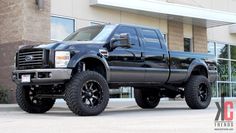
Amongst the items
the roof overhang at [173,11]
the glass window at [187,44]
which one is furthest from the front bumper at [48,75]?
the glass window at [187,44]

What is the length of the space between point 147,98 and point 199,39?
1189cm

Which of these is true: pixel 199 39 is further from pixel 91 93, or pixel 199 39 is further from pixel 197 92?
pixel 91 93

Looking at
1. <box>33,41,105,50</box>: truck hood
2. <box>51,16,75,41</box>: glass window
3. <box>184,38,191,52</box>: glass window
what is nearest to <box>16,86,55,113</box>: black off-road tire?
<box>33,41,105,50</box>: truck hood


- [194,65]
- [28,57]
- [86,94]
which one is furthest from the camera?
[194,65]

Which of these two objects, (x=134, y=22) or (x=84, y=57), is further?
(x=134, y=22)

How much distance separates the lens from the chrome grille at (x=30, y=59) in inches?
436

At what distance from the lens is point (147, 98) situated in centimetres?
1530

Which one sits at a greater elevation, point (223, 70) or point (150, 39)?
point (150, 39)

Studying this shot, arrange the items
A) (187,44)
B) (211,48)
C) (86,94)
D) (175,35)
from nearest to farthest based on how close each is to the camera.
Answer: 1. (86,94)
2. (175,35)
3. (187,44)
4. (211,48)

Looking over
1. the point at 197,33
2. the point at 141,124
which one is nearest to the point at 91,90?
the point at 141,124

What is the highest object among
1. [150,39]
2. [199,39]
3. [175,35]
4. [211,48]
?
[175,35]

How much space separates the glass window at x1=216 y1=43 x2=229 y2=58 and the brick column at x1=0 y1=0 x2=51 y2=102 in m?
12.1

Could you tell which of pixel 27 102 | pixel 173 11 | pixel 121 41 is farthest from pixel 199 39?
pixel 27 102

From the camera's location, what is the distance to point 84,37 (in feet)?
40.7
